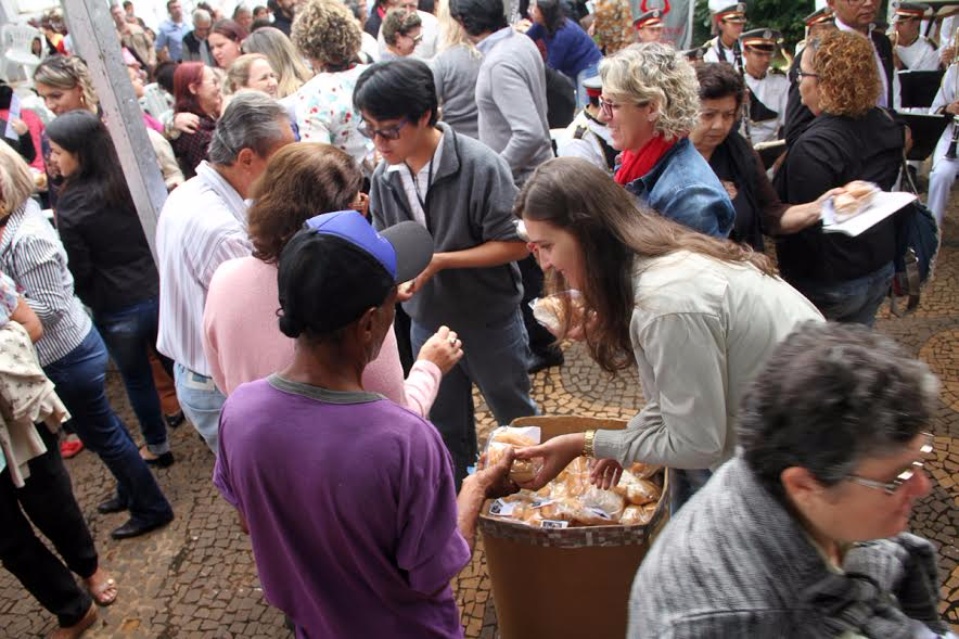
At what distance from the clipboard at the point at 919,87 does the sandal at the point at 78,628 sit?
6.65 metres

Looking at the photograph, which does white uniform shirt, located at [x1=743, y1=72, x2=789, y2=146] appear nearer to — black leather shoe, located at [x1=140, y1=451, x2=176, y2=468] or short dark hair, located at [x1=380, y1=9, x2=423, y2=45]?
short dark hair, located at [x1=380, y1=9, x2=423, y2=45]

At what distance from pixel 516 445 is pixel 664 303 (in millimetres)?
912

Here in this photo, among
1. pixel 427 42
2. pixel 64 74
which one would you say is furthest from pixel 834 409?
pixel 427 42

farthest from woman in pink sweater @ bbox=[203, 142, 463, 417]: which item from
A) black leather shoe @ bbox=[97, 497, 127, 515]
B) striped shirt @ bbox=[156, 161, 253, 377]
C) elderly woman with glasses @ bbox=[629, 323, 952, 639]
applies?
black leather shoe @ bbox=[97, 497, 127, 515]

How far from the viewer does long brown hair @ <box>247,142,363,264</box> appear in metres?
2.05

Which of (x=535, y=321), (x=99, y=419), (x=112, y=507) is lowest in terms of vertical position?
(x=112, y=507)

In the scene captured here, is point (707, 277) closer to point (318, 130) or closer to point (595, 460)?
point (595, 460)

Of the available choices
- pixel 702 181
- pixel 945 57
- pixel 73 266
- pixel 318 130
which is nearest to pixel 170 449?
pixel 73 266

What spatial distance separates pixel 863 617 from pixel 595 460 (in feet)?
4.29

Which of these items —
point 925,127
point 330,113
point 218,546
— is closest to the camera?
point 218,546

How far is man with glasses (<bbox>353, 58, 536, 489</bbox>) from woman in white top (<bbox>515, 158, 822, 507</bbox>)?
2.49ft

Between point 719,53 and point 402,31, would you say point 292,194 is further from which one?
point 719,53

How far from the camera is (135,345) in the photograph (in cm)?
389

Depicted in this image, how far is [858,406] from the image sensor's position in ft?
3.76
